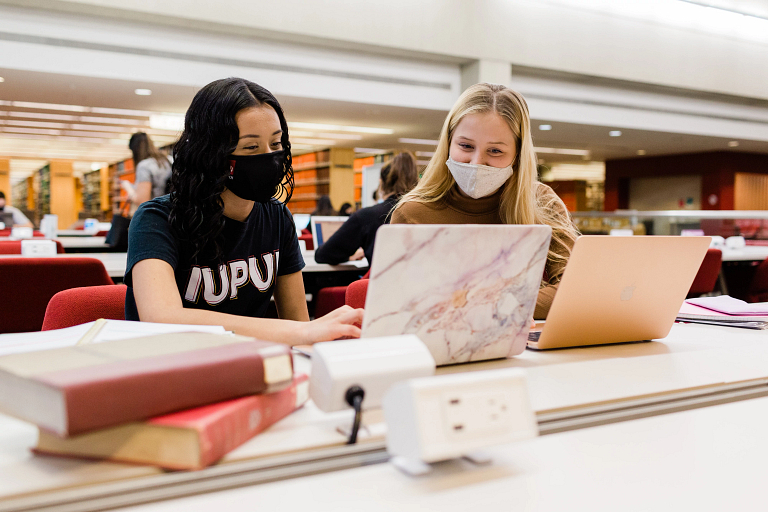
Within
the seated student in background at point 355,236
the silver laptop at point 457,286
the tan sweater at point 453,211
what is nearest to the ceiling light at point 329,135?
the seated student in background at point 355,236

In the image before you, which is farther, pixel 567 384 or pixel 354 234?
pixel 354 234

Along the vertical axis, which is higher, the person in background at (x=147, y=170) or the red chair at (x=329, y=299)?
the person in background at (x=147, y=170)

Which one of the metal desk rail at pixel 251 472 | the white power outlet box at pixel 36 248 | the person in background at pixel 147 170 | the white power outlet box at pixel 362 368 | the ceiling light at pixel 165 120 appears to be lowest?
the metal desk rail at pixel 251 472

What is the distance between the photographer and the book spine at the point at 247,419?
0.61 m

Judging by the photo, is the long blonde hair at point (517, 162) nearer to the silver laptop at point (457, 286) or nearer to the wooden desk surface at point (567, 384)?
the wooden desk surface at point (567, 384)

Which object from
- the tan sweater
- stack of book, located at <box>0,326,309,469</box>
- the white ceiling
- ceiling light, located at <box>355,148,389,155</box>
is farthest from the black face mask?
ceiling light, located at <box>355,148,389,155</box>

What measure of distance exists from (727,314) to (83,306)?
5.42 ft

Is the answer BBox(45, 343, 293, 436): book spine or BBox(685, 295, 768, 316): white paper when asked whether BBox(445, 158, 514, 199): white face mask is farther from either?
BBox(45, 343, 293, 436): book spine

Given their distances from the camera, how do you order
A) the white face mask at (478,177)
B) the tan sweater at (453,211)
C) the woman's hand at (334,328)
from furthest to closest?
the tan sweater at (453,211)
the white face mask at (478,177)
the woman's hand at (334,328)

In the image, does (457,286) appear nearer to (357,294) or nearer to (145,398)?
(145,398)

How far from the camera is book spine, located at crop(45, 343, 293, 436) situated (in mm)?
556

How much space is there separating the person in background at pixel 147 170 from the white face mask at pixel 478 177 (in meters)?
3.50

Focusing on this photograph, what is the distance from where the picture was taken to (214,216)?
4.69ft

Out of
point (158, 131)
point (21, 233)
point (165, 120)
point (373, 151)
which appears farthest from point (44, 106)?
point (373, 151)
